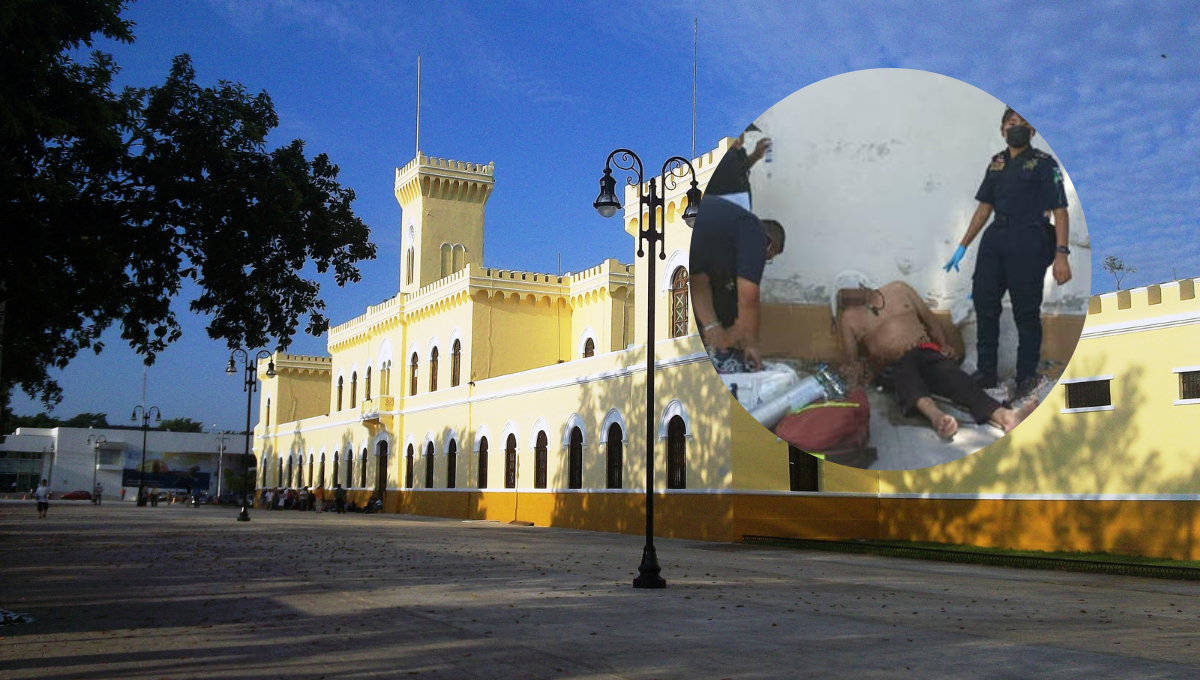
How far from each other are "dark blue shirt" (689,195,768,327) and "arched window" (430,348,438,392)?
37.6m

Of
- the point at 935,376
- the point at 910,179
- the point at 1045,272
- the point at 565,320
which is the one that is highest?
the point at 565,320

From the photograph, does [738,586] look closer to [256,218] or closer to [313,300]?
[313,300]

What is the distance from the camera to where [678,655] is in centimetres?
796

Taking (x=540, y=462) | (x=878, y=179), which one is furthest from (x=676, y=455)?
(x=878, y=179)

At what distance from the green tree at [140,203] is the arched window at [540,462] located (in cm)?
1888

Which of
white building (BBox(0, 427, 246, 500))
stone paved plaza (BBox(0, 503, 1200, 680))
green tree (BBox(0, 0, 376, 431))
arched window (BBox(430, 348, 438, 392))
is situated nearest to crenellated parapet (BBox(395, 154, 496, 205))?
arched window (BBox(430, 348, 438, 392))

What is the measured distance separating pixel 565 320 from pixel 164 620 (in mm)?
30346

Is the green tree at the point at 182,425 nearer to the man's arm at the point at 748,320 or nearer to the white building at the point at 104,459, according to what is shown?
the white building at the point at 104,459

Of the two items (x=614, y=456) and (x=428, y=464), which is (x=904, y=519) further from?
(x=428, y=464)

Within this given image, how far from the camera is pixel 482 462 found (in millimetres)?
36438

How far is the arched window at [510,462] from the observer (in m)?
34.1

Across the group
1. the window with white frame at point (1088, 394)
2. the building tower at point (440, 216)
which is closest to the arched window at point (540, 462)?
the building tower at point (440, 216)

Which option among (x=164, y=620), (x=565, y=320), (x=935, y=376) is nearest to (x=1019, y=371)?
(x=935, y=376)

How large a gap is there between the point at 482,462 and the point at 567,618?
26.7m
